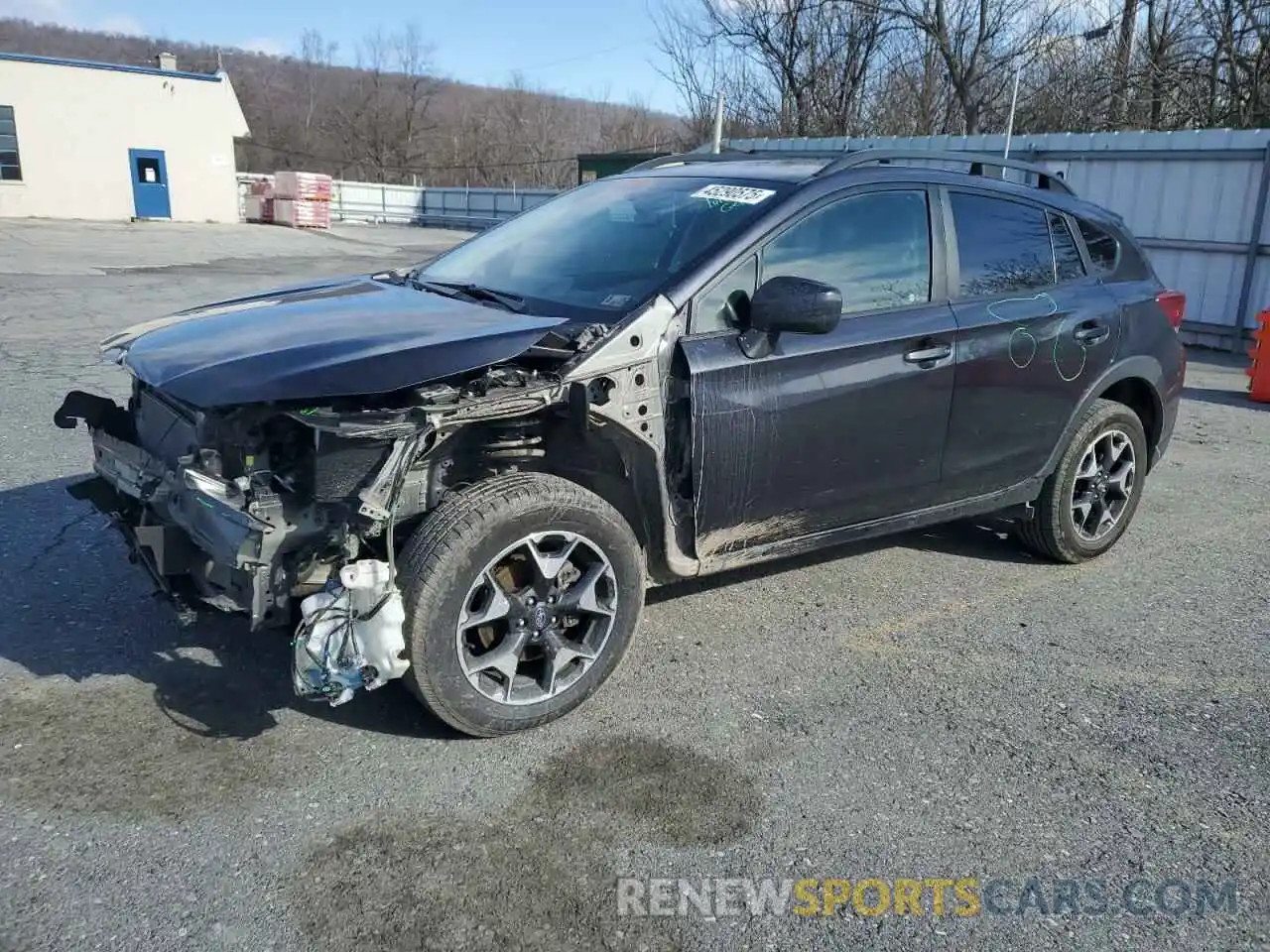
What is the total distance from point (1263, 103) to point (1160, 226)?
7.72m

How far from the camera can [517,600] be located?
3.20 metres

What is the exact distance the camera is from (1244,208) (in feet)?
39.0

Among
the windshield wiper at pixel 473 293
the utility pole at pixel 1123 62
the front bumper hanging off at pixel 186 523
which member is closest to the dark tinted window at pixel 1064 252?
the windshield wiper at pixel 473 293

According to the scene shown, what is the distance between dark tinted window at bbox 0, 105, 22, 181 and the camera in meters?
29.5

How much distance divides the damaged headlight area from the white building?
108ft

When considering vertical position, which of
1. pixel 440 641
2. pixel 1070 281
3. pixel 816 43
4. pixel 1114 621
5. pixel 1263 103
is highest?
pixel 816 43

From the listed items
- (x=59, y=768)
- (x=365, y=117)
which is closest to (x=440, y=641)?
(x=59, y=768)

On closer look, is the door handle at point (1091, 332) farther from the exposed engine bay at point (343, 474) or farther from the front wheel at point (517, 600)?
the front wheel at point (517, 600)

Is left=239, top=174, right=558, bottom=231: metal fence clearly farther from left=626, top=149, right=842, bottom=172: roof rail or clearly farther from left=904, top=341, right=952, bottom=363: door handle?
left=904, top=341, right=952, bottom=363: door handle

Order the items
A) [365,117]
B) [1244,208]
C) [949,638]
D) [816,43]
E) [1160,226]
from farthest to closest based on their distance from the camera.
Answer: [365,117]
[816,43]
[1160,226]
[1244,208]
[949,638]

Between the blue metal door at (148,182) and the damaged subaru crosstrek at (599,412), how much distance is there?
31.8m

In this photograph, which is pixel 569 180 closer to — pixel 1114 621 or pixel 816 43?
pixel 816 43

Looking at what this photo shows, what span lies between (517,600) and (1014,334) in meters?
2.51

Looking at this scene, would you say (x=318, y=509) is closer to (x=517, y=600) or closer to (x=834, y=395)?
(x=517, y=600)
